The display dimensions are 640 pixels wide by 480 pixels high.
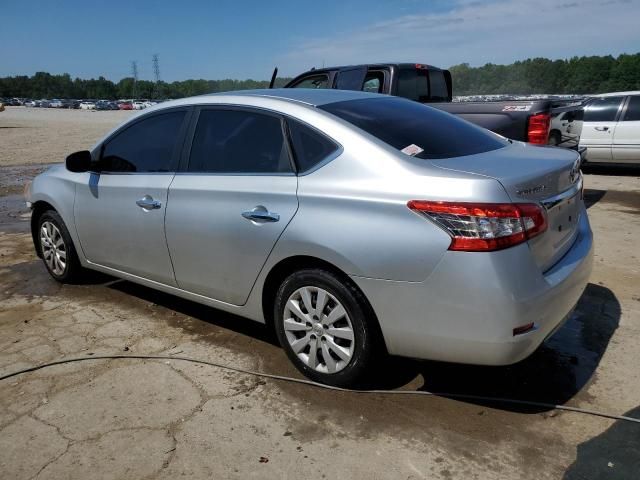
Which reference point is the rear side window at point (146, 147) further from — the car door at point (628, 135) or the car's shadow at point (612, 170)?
the car's shadow at point (612, 170)

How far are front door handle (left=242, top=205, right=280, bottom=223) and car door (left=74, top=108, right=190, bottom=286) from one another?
0.83 metres

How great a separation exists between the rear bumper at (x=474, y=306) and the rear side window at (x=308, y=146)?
74cm

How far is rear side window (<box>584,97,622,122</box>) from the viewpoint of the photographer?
11.5 metres

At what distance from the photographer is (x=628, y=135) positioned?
11.2 metres

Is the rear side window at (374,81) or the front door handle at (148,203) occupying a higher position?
the rear side window at (374,81)

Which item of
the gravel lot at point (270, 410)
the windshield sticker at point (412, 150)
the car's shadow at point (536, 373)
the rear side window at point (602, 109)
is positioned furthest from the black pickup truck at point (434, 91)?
the rear side window at point (602, 109)

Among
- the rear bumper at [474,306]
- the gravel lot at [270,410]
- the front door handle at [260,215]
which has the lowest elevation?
the gravel lot at [270,410]

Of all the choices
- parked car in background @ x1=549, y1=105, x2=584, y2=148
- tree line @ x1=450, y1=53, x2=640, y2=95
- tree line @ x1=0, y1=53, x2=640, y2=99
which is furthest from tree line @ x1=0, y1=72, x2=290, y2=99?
parked car in background @ x1=549, y1=105, x2=584, y2=148

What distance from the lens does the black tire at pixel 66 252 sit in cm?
483

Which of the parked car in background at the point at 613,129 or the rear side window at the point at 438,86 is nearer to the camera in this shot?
the rear side window at the point at 438,86

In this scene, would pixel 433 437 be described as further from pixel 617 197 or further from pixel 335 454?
pixel 617 197

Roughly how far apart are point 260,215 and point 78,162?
6.79 ft

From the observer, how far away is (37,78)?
15062cm

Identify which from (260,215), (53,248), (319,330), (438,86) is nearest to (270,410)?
(319,330)
